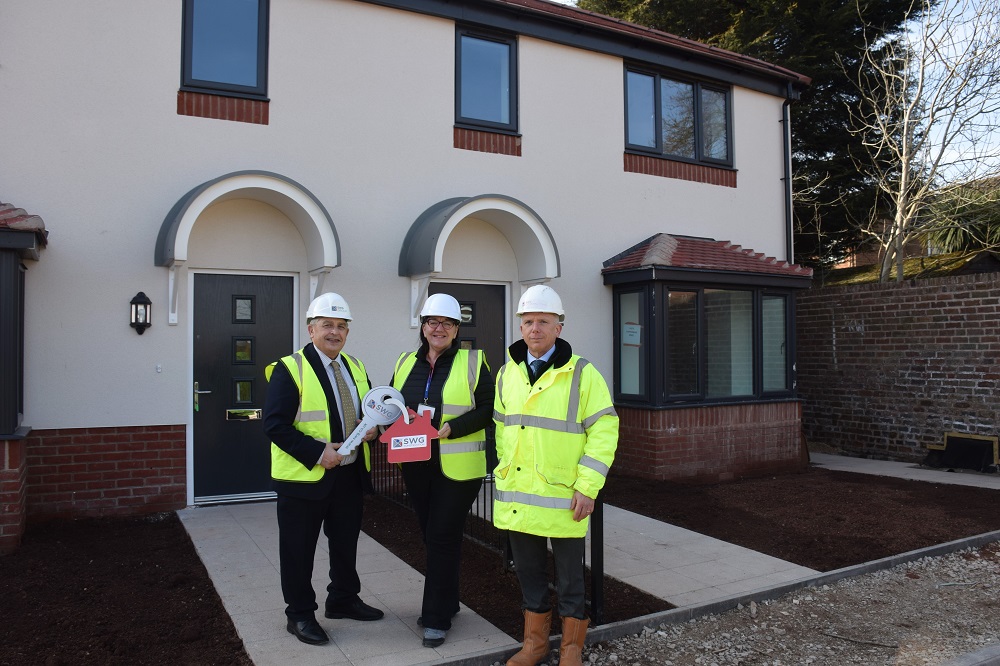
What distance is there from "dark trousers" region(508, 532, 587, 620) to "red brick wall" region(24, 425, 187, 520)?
433 cm

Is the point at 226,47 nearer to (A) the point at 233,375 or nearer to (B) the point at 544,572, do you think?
(A) the point at 233,375

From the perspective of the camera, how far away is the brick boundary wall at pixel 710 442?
8758mm

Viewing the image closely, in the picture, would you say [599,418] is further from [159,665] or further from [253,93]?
[253,93]

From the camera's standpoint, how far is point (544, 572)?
13.0 ft

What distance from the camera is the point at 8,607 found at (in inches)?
178

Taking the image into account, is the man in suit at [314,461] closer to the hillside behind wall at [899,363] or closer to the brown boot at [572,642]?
the brown boot at [572,642]

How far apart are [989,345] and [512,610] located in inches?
324

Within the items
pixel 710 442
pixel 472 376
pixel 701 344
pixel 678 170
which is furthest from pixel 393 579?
pixel 678 170

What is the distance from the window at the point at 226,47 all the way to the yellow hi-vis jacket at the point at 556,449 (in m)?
5.17

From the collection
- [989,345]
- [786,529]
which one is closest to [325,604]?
[786,529]

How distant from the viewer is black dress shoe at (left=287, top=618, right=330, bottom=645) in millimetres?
4043

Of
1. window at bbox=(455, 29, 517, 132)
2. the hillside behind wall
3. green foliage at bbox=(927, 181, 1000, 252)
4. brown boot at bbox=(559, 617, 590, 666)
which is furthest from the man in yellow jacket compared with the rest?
green foliage at bbox=(927, 181, 1000, 252)

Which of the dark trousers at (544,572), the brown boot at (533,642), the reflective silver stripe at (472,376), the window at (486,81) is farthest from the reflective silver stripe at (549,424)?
the window at (486,81)

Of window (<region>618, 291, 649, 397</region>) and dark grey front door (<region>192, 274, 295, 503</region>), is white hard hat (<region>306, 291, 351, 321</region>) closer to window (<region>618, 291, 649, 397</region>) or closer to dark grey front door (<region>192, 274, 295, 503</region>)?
dark grey front door (<region>192, 274, 295, 503</region>)
